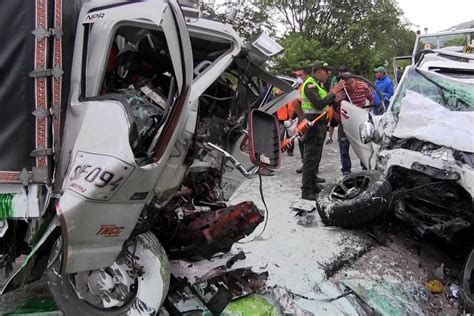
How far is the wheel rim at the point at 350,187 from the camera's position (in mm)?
4844

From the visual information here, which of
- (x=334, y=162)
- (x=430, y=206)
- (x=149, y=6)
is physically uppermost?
(x=149, y=6)

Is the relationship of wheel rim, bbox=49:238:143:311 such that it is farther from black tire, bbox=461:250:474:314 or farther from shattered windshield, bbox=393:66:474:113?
shattered windshield, bbox=393:66:474:113

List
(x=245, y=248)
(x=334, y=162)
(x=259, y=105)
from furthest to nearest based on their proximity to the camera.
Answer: (x=334, y=162) < (x=245, y=248) < (x=259, y=105)

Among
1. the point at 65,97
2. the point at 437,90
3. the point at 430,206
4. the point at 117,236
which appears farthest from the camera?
the point at 437,90

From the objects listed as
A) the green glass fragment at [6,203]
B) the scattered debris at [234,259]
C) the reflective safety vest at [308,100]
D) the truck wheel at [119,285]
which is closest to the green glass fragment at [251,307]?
the scattered debris at [234,259]

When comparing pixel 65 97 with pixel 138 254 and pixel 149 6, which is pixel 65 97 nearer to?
pixel 149 6

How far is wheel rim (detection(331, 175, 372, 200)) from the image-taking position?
15.9ft

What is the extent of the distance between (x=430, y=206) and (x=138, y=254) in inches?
116

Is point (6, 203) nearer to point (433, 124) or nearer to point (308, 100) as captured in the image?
point (433, 124)

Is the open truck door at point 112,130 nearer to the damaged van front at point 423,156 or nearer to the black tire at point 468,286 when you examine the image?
the damaged van front at point 423,156

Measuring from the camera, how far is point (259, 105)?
A: 12.1 ft

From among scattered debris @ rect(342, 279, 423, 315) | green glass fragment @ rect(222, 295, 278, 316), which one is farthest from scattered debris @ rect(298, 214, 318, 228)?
green glass fragment @ rect(222, 295, 278, 316)

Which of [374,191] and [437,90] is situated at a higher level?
[437,90]

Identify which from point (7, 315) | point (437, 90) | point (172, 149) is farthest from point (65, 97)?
point (437, 90)
